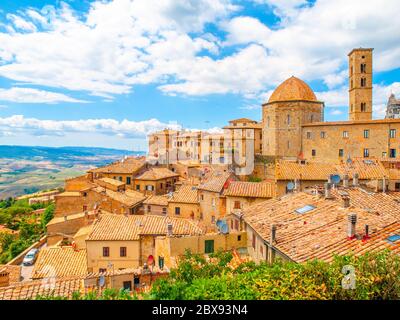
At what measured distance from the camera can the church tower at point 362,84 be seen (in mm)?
54031

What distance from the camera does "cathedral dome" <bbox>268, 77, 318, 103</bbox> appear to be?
49647 mm

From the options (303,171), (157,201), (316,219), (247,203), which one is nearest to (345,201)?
(316,219)

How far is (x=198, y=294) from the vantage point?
17.8 feet

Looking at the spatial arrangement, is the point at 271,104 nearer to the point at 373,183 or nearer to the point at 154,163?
the point at 154,163

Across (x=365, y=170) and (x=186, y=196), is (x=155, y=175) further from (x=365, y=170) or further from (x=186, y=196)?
(x=365, y=170)

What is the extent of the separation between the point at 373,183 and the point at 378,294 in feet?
49.3

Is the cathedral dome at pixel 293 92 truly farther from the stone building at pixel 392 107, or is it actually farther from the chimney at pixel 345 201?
the stone building at pixel 392 107

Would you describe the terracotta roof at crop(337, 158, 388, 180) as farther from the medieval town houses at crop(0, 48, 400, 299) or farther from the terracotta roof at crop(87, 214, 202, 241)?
the terracotta roof at crop(87, 214, 202, 241)

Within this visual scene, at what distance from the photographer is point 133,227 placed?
2453 cm

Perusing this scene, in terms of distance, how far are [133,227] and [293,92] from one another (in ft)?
119

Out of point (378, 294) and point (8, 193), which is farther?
point (8, 193)

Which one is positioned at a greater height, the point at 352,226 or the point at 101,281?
the point at 352,226
